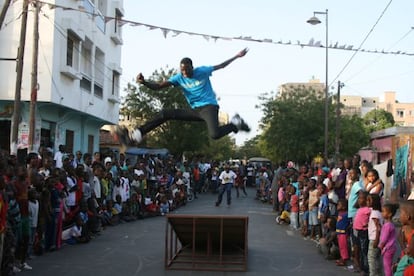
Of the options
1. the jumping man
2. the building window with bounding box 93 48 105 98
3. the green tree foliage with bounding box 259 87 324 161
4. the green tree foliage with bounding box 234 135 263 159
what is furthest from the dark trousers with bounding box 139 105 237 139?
the green tree foliage with bounding box 234 135 263 159

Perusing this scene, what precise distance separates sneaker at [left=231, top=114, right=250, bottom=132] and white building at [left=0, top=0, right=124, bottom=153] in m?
7.76

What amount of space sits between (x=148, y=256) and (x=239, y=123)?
4.16m

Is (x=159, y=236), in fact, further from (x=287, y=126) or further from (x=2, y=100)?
(x=287, y=126)

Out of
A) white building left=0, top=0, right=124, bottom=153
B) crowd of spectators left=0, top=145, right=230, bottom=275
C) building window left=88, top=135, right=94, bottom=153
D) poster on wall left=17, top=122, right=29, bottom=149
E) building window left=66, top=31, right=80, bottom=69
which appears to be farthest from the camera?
building window left=88, top=135, right=94, bottom=153

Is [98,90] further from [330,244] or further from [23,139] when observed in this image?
[330,244]

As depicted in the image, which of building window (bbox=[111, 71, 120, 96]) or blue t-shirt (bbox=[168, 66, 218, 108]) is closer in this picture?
blue t-shirt (bbox=[168, 66, 218, 108])

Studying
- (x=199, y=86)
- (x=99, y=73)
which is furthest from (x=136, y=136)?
(x=99, y=73)

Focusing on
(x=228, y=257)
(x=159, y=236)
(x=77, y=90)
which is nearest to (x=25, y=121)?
(x=77, y=90)

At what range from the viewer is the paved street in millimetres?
9227

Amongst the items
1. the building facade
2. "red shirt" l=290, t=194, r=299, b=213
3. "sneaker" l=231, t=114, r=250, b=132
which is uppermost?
the building facade

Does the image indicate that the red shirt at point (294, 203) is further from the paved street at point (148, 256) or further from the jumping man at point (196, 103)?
the jumping man at point (196, 103)

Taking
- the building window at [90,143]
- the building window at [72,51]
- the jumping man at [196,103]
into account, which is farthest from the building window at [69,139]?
the jumping man at [196,103]

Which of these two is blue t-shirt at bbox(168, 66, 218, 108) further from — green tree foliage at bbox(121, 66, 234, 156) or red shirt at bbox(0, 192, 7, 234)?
green tree foliage at bbox(121, 66, 234, 156)

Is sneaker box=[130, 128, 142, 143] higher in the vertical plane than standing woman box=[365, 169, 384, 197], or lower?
higher
